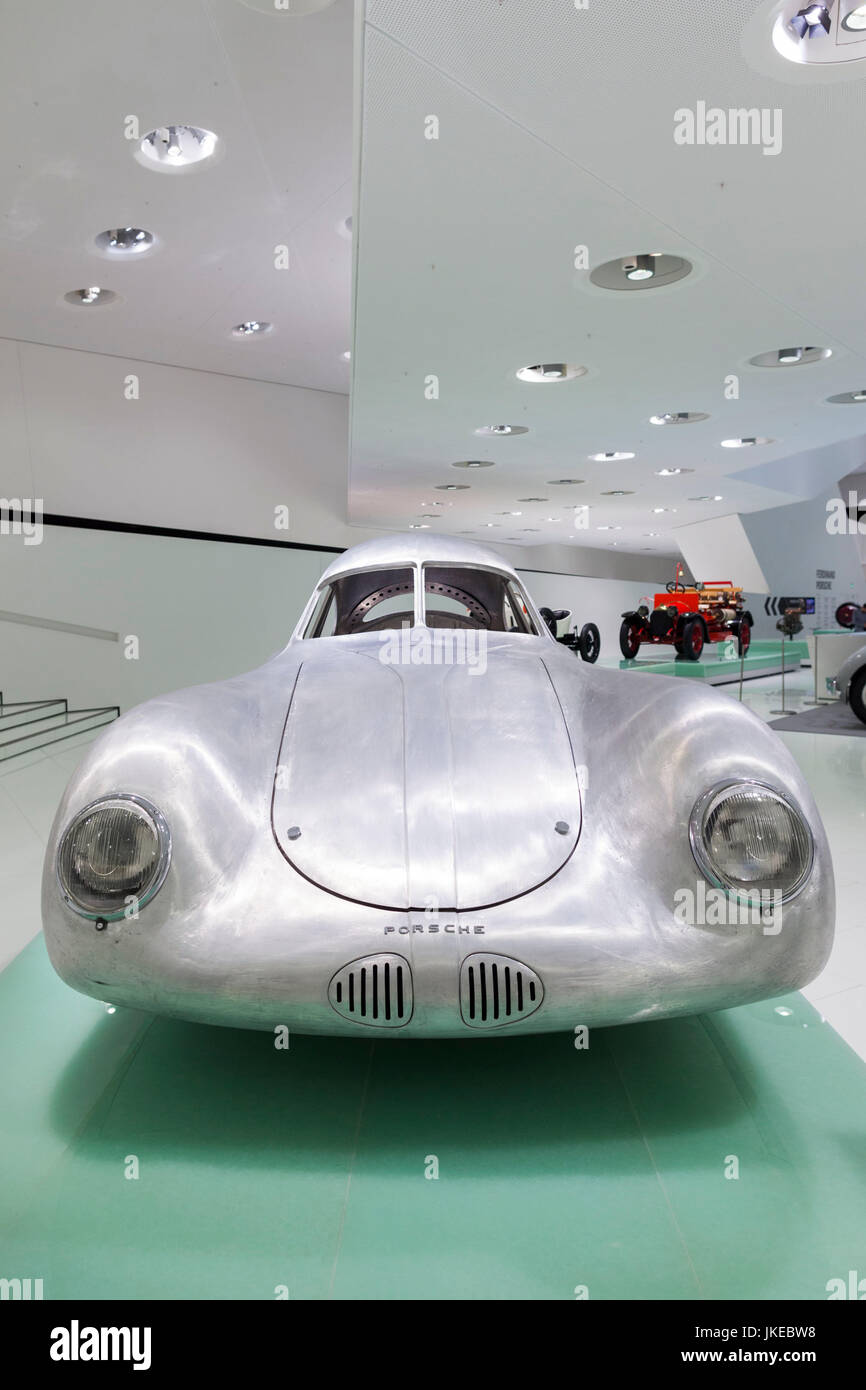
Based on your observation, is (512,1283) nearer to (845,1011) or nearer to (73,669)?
(845,1011)

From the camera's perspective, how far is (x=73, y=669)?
10219 millimetres

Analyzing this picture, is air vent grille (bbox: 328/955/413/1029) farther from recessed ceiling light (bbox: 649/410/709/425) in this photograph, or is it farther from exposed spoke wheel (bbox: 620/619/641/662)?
exposed spoke wheel (bbox: 620/619/641/662)

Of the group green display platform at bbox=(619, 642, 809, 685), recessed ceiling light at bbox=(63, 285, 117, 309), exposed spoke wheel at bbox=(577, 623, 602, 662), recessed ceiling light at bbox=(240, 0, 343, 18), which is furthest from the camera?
green display platform at bbox=(619, 642, 809, 685)

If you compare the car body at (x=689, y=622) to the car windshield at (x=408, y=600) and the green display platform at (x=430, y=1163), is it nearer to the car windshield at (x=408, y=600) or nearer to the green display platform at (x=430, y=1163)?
the car windshield at (x=408, y=600)

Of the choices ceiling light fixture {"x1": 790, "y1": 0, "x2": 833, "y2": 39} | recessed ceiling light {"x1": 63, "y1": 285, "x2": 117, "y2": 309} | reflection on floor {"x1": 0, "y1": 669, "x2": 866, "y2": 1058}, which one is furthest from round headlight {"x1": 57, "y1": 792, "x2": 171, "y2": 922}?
recessed ceiling light {"x1": 63, "y1": 285, "x2": 117, "y2": 309}

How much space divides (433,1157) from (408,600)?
2.35 meters

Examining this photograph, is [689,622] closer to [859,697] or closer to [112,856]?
[859,697]

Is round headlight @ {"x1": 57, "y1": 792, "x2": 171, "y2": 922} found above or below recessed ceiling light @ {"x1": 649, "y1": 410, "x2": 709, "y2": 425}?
below

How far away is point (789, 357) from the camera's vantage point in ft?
22.2

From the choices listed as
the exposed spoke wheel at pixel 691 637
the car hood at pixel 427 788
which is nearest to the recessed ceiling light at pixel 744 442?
the exposed spoke wheel at pixel 691 637

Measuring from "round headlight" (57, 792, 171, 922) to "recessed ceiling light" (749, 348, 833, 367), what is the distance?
6.35 m

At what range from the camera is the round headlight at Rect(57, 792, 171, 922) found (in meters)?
1.78
